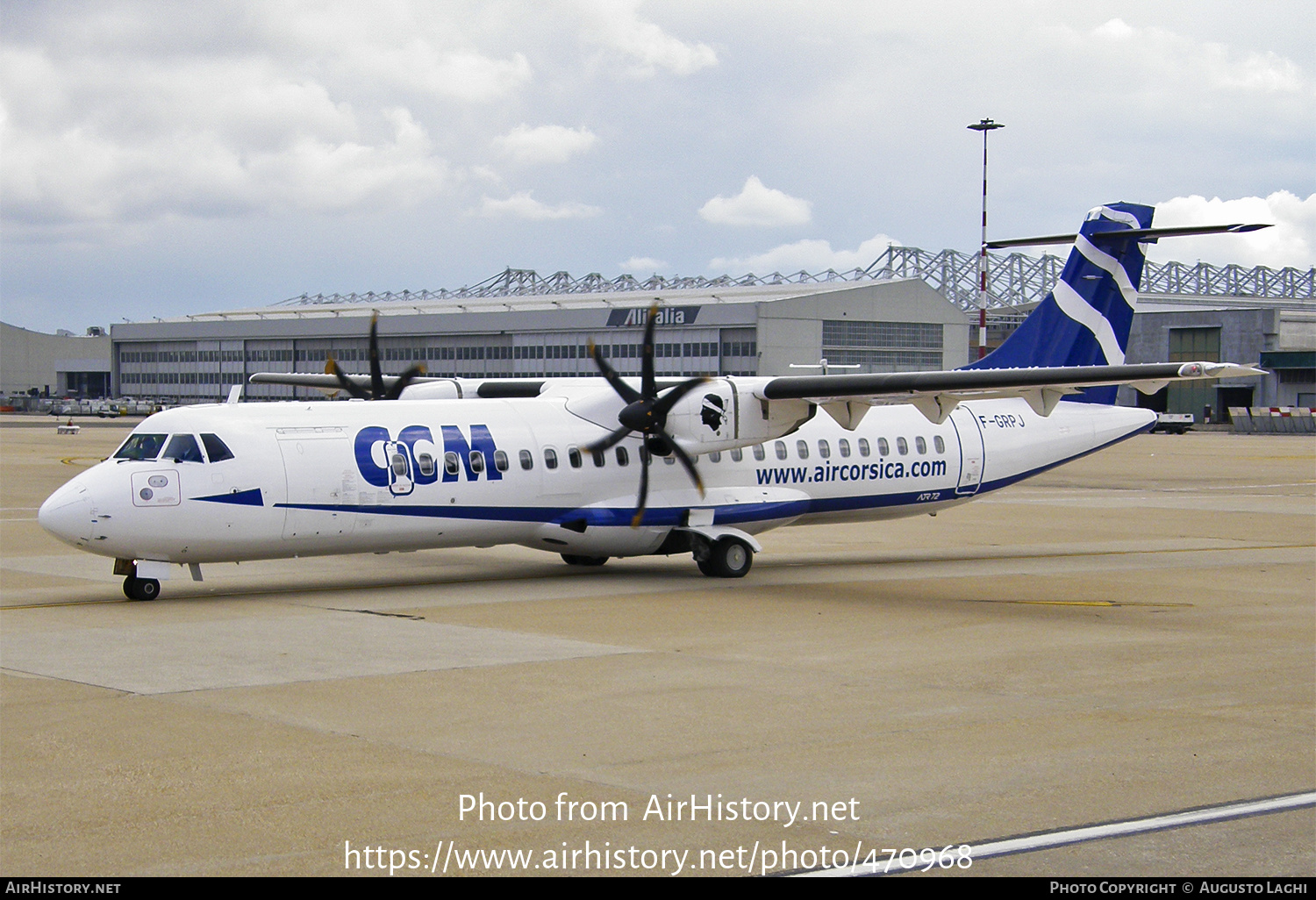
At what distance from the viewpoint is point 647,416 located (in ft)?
65.8

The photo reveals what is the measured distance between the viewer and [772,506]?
2188 cm

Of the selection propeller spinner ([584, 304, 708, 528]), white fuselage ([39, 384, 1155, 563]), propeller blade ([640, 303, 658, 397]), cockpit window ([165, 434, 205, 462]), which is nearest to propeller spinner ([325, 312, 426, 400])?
→ white fuselage ([39, 384, 1155, 563])

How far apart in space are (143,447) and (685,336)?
7766 centimetres

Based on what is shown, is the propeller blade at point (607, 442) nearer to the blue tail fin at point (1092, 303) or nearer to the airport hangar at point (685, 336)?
the blue tail fin at point (1092, 303)

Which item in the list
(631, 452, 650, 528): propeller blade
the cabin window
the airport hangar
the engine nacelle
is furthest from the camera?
the airport hangar

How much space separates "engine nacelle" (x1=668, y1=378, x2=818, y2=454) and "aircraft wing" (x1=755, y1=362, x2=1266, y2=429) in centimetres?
28

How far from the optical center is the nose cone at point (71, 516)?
16.6 metres

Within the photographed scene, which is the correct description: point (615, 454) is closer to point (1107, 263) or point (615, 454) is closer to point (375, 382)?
point (375, 382)

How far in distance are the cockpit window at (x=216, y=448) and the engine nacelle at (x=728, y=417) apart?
655 cm

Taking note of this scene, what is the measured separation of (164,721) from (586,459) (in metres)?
10.6

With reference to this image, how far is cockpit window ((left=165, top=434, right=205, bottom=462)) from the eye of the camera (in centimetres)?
1752

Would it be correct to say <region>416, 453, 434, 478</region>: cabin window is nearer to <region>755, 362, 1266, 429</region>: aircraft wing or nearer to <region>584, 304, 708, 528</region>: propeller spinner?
<region>584, 304, 708, 528</region>: propeller spinner

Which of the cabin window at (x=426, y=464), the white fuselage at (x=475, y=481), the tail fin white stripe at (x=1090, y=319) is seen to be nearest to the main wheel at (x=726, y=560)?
the white fuselage at (x=475, y=481)

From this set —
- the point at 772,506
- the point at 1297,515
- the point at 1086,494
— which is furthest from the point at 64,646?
the point at 1086,494
